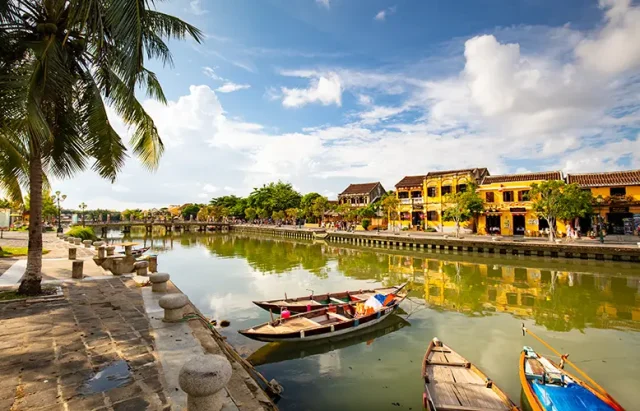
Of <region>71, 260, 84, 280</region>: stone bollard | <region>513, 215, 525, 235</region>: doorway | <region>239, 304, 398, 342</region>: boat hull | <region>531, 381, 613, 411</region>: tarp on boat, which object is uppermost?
<region>513, 215, 525, 235</region>: doorway

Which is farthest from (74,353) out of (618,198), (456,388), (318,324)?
(618,198)

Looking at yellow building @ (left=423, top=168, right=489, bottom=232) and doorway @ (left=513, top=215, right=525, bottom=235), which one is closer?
doorway @ (left=513, top=215, right=525, bottom=235)

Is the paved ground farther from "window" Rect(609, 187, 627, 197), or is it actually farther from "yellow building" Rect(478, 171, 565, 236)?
"window" Rect(609, 187, 627, 197)

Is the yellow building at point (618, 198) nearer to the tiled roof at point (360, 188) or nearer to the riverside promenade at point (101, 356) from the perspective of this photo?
the tiled roof at point (360, 188)

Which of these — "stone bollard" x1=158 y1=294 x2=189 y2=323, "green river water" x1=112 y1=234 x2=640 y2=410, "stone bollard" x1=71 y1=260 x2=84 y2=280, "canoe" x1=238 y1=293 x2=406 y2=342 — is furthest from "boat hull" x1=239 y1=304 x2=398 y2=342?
"stone bollard" x1=71 y1=260 x2=84 y2=280

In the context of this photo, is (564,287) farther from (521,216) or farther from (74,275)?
(74,275)

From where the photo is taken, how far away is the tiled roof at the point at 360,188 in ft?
182

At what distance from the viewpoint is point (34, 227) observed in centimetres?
823

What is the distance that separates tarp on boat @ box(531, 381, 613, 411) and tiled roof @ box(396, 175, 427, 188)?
4038 cm

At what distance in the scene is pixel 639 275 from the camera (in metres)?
19.1

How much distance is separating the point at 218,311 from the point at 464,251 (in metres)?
24.1

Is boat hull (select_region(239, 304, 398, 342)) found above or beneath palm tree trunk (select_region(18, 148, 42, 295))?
beneath

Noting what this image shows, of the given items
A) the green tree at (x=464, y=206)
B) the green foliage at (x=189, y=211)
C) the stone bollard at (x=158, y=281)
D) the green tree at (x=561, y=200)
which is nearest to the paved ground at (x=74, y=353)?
the stone bollard at (x=158, y=281)

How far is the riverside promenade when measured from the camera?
4.25 meters
